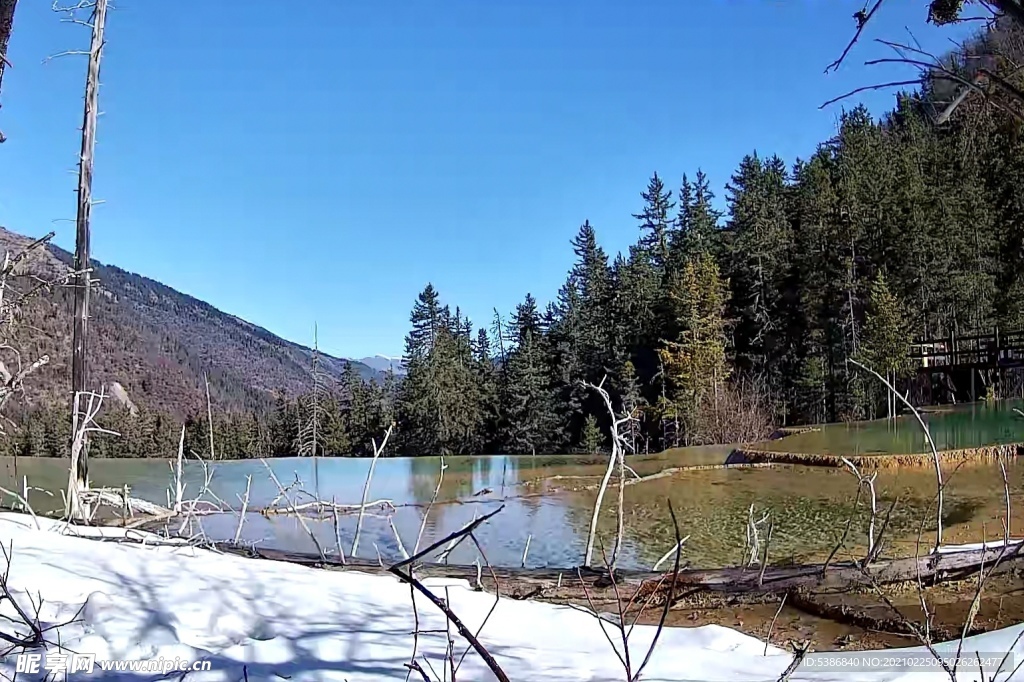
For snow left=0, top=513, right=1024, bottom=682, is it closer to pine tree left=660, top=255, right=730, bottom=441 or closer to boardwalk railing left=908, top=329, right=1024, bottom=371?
boardwalk railing left=908, top=329, right=1024, bottom=371

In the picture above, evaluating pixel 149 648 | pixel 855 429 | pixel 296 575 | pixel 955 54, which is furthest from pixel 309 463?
pixel 955 54

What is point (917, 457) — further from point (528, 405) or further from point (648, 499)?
point (528, 405)

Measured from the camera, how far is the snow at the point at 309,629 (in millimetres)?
2230

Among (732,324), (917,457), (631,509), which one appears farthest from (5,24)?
(732,324)

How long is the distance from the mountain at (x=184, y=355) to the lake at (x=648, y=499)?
9.63 meters

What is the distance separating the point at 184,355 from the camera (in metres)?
31.2

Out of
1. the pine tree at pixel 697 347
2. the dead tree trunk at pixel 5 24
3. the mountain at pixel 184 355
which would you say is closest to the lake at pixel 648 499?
the dead tree trunk at pixel 5 24

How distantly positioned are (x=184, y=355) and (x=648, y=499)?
84.7ft

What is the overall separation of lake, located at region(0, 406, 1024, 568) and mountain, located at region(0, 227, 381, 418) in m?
9.63

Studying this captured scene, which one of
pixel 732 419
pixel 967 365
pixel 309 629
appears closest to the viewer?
pixel 309 629

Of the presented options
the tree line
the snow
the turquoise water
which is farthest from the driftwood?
the tree line

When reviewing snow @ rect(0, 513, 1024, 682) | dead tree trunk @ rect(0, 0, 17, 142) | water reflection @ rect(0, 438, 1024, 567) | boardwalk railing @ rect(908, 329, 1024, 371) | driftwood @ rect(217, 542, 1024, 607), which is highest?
boardwalk railing @ rect(908, 329, 1024, 371)

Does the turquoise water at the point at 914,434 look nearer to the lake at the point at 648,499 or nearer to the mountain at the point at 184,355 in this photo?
the lake at the point at 648,499

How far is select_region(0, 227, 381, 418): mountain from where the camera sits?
1066 inches
